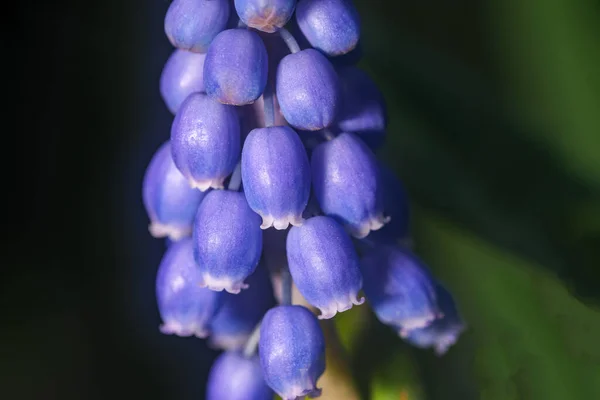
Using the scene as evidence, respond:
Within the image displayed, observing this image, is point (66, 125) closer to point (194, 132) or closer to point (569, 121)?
point (194, 132)

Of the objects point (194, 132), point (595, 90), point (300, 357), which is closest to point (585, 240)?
point (595, 90)

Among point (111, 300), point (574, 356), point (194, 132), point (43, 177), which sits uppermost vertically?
point (194, 132)

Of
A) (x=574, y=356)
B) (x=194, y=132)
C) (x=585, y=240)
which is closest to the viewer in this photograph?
(x=194, y=132)

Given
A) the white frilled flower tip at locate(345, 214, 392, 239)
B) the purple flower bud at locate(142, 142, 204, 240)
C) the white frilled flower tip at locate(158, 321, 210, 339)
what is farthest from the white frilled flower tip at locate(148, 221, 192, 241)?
the white frilled flower tip at locate(345, 214, 392, 239)

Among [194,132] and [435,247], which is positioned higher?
[194,132]

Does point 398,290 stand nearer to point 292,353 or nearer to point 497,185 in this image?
point 292,353

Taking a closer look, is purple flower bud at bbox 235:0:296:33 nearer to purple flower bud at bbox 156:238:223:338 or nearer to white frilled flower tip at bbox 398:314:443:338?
purple flower bud at bbox 156:238:223:338
